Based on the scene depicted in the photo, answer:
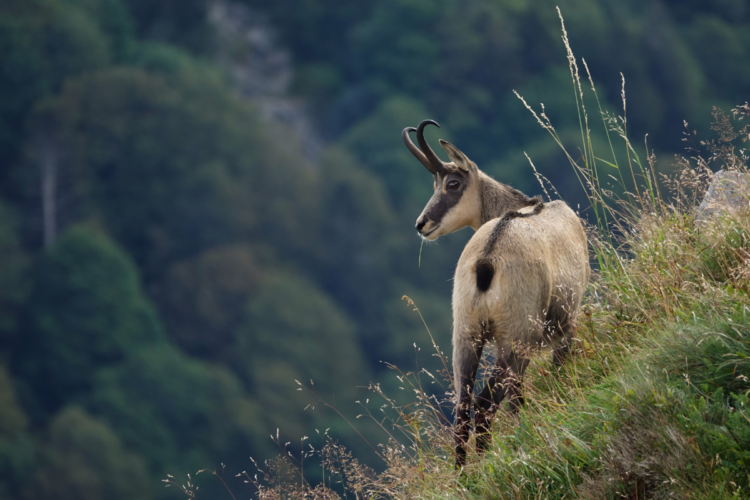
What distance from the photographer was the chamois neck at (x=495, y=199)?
6.06 metres

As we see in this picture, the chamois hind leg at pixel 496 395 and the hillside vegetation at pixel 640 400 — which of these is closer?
the hillside vegetation at pixel 640 400

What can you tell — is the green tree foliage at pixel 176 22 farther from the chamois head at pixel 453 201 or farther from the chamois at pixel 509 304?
the chamois at pixel 509 304

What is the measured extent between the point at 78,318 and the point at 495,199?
5931 centimetres

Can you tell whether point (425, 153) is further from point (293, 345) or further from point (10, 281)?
point (10, 281)

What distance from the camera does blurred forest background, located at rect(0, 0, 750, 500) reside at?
186ft

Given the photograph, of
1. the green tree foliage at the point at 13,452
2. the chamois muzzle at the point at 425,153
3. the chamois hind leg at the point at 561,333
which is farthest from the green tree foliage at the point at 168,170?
the chamois hind leg at the point at 561,333

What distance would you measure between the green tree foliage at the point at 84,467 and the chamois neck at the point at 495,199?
→ 47.2 meters

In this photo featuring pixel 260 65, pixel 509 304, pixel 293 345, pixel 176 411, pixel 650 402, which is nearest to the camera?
pixel 650 402

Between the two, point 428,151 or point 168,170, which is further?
point 168,170

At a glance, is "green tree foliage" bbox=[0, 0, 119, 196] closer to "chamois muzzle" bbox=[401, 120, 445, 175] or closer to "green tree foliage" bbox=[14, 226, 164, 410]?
"green tree foliage" bbox=[14, 226, 164, 410]

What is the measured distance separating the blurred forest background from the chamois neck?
4490cm

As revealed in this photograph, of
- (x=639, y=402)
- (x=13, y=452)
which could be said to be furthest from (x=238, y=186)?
(x=639, y=402)

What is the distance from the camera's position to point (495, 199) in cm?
612

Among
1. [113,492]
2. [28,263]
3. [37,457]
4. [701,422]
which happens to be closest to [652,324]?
[701,422]
